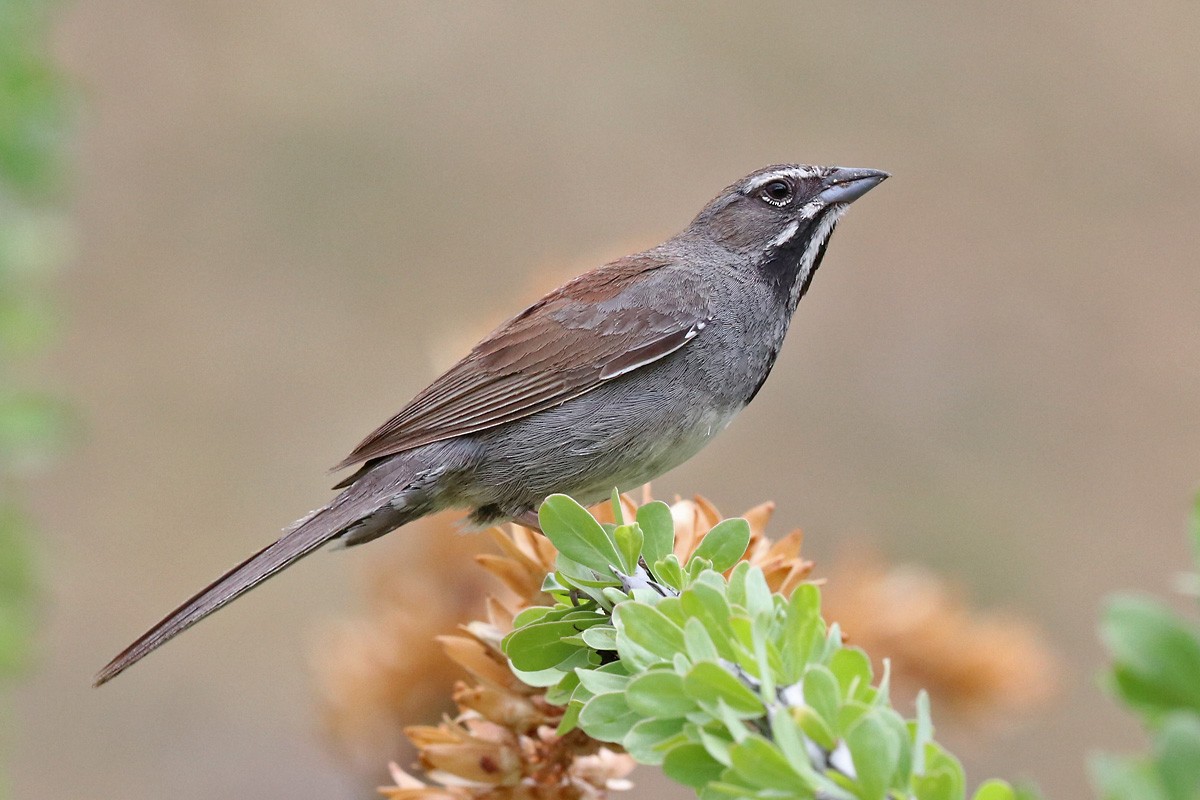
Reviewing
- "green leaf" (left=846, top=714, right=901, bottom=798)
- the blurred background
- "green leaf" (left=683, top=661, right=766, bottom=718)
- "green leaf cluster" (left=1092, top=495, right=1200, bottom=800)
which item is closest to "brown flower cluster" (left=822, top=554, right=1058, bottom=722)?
"green leaf" (left=683, top=661, right=766, bottom=718)

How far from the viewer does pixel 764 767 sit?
1090 millimetres

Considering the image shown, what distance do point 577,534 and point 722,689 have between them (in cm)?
61

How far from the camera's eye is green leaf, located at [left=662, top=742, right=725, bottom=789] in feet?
3.98

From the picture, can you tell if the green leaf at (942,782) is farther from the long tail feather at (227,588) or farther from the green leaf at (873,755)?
the long tail feather at (227,588)

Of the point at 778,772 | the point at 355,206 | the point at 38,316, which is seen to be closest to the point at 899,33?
the point at 355,206

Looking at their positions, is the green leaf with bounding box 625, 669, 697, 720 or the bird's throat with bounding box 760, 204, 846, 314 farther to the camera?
the bird's throat with bounding box 760, 204, 846, 314

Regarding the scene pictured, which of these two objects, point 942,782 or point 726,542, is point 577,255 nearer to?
point 726,542

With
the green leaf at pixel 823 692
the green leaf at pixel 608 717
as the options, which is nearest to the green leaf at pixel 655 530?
the green leaf at pixel 608 717

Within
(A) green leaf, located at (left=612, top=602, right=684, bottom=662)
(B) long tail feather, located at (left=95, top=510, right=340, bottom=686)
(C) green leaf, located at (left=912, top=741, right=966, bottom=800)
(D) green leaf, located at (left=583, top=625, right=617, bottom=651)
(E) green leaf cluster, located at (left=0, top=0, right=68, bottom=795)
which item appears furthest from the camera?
(B) long tail feather, located at (left=95, top=510, right=340, bottom=686)

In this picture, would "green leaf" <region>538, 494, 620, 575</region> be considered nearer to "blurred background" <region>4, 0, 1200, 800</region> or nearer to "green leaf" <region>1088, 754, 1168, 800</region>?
"green leaf" <region>1088, 754, 1168, 800</region>

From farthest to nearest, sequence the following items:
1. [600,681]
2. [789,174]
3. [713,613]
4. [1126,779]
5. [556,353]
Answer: [789,174]
[556,353]
[600,681]
[713,613]
[1126,779]

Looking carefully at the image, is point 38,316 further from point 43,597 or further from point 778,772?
point 778,772

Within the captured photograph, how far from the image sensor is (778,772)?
1.09 meters

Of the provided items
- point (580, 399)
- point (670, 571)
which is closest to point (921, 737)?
point (670, 571)
